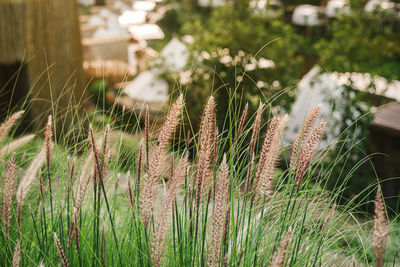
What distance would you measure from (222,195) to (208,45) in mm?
3172

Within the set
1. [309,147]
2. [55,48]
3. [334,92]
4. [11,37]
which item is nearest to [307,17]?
[334,92]

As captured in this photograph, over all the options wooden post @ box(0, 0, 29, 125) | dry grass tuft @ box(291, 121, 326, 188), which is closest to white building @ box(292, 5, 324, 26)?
wooden post @ box(0, 0, 29, 125)

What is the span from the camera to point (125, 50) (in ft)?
27.1

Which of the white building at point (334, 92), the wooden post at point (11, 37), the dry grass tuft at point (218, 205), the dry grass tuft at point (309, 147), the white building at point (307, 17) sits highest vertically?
the dry grass tuft at point (309, 147)

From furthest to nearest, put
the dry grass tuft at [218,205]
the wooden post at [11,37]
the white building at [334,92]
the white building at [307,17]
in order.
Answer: the white building at [307,17] → the white building at [334,92] → the wooden post at [11,37] → the dry grass tuft at [218,205]

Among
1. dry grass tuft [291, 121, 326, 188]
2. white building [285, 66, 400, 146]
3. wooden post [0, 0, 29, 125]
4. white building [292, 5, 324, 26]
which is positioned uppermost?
dry grass tuft [291, 121, 326, 188]

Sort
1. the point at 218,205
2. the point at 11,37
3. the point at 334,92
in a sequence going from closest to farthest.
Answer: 1. the point at 218,205
2. the point at 11,37
3. the point at 334,92

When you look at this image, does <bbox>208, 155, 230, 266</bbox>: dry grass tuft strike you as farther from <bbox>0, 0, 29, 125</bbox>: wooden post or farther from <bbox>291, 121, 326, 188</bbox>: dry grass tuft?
<bbox>0, 0, 29, 125</bbox>: wooden post

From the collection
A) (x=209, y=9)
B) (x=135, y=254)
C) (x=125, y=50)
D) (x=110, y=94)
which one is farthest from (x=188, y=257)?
(x=209, y=9)

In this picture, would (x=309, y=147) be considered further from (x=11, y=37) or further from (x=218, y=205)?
(x=11, y=37)

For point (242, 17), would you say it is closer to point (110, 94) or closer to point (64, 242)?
point (110, 94)

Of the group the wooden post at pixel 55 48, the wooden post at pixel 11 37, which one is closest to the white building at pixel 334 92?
the wooden post at pixel 55 48

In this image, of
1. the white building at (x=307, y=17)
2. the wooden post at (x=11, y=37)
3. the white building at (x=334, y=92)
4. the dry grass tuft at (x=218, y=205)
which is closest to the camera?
the dry grass tuft at (x=218, y=205)

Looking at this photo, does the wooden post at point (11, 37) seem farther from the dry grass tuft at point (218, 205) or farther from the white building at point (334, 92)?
the dry grass tuft at point (218, 205)
